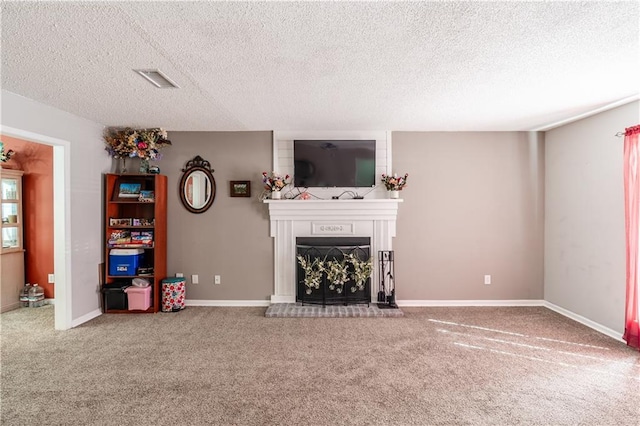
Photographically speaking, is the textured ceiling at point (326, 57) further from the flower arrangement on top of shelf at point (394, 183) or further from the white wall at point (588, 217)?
the flower arrangement on top of shelf at point (394, 183)

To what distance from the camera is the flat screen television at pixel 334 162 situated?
4.54 m

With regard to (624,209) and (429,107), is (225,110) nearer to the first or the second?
(429,107)

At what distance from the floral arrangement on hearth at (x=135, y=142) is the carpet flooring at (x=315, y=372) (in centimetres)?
206

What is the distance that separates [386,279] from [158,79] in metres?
3.51

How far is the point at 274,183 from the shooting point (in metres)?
4.47

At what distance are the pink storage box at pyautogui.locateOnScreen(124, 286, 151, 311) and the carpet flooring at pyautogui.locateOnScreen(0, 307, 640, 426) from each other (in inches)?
9.3

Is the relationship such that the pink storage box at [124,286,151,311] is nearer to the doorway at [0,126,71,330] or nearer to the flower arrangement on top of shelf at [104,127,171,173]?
the doorway at [0,126,71,330]

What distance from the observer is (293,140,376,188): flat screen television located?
454 cm

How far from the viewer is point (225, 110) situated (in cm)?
364

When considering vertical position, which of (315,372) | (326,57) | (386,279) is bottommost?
(315,372)

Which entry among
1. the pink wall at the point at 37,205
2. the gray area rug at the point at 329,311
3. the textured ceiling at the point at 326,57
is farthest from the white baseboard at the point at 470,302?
the pink wall at the point at 37,205

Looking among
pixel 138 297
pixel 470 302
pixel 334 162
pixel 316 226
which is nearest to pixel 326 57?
pixel 334 162

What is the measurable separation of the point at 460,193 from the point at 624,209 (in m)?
1.71

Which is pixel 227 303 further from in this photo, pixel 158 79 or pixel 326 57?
pixel 326 57
